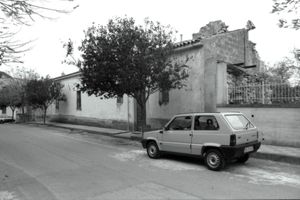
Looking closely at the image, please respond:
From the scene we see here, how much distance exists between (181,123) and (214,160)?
62.6 inches

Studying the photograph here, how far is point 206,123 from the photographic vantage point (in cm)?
711


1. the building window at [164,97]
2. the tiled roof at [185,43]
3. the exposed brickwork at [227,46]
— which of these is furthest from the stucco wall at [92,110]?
the exposed brickwork at [227,46]

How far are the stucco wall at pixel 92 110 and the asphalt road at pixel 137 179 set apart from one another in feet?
29.8

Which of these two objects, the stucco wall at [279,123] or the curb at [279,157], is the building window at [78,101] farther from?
the curb at [279,157]

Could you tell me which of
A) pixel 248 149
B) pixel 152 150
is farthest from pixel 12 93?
pixel 248 149

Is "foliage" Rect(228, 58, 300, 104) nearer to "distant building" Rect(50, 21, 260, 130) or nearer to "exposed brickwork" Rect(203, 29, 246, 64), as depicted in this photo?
"distant building" Rect(50, 21, 260, 130)

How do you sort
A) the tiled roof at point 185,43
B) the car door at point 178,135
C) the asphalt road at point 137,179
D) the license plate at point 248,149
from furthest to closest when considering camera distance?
the tiled roof at point 185,43
the car door at point 178,135
the license plate at point 248,149
the asphalt road at point 137,179

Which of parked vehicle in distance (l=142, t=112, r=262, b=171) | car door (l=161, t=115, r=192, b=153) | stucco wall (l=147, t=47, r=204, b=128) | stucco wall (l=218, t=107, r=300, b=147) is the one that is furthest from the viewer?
stucco wall (l=147, t=47, r=204, b=128)

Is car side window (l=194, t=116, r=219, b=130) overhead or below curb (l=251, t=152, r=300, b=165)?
overhead

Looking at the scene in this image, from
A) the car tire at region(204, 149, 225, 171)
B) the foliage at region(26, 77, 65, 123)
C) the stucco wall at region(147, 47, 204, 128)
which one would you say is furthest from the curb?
the foliage at region(26, 77, 65, 123)

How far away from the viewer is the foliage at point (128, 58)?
11297mm

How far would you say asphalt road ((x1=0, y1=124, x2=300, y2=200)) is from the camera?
488 centimetres

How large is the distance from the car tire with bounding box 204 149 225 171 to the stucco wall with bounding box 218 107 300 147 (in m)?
3.97

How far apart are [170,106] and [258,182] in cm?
914
